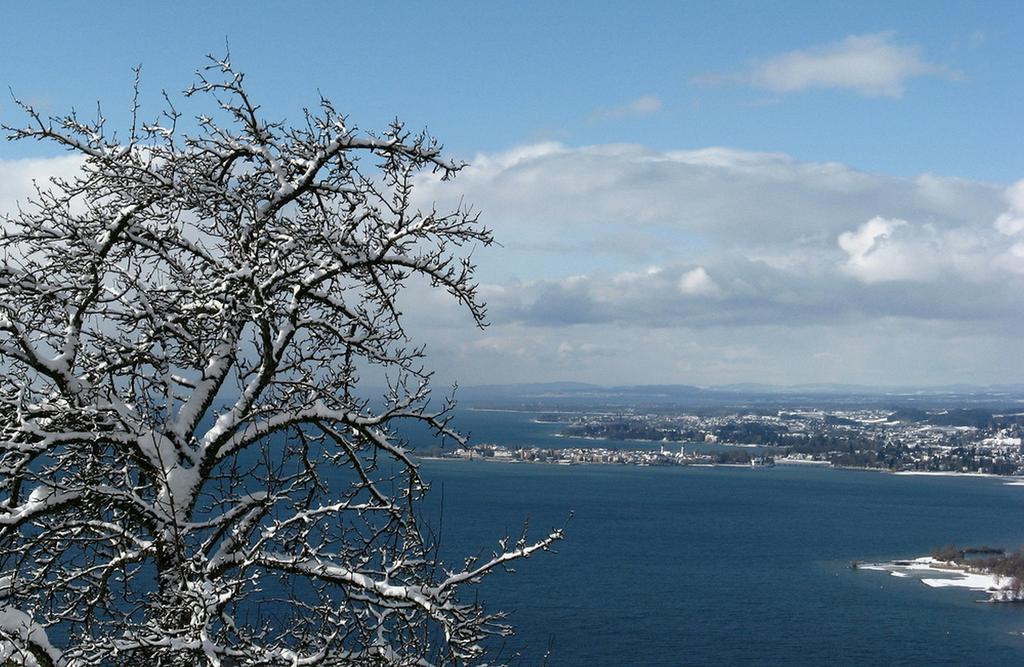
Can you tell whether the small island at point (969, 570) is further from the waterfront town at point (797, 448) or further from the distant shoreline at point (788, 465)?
the distant shoreline at point (788, 465)

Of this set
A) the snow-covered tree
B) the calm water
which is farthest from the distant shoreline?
the snow-covered tree

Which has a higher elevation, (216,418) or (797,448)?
(216,418)

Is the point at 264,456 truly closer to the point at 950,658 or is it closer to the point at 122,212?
the point at 122,212

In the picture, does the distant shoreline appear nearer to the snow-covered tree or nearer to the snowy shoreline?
the snowy shoreline

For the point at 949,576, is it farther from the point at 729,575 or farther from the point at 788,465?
the point at 788,465

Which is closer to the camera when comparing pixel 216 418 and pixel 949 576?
pixel 216 418

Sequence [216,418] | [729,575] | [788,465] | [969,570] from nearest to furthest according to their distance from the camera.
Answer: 1. [216,418]
2. [729,575]
3. [969,570]
4. [788,465]

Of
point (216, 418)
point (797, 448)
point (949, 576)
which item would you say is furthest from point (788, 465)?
point (216, 418)

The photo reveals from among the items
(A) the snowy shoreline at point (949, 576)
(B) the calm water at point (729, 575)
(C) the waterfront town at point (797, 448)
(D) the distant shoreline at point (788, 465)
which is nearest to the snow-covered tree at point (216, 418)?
(B) the calm water at point (729, 575)
